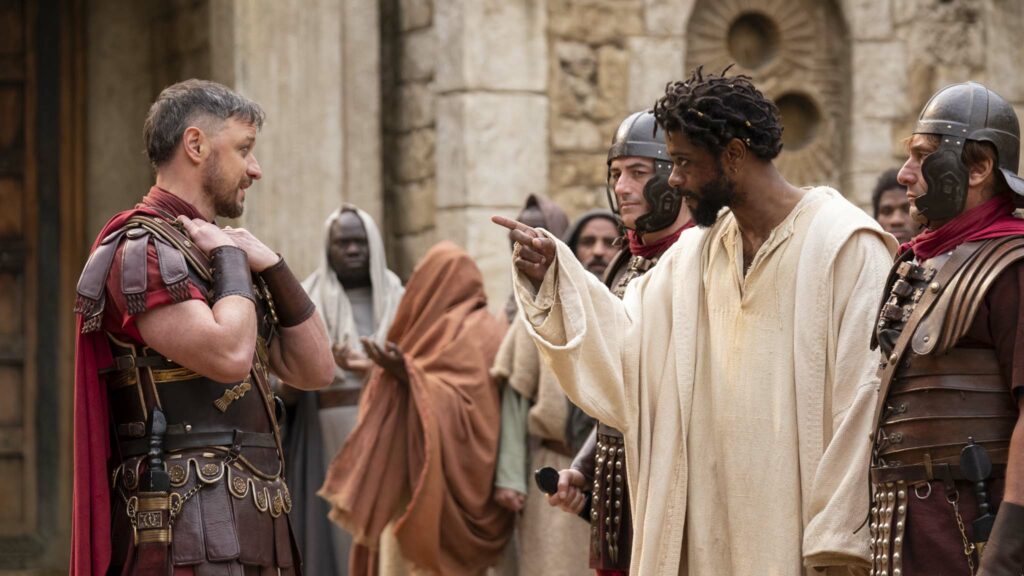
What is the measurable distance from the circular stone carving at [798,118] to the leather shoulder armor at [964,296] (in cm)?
609

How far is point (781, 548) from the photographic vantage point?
14.9 ft

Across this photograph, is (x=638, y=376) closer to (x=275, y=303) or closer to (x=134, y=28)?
(x=275, y=303)

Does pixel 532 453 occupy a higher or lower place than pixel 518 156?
lower

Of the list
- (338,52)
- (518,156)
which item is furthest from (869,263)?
(338,52)

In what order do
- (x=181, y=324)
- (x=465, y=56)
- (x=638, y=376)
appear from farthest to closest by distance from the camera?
(x=465, y=56) → (x=638, y=376) → (x=181, y=324)

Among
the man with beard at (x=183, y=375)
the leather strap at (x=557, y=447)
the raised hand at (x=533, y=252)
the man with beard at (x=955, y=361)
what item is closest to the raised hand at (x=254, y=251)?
the man with beard at (x=183, y=375)

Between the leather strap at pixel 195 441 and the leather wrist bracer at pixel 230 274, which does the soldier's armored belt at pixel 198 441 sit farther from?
the leather wrist bracer at pixel 230 274

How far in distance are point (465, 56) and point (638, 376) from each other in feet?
15.6

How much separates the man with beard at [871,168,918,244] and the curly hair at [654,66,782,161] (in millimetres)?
3165

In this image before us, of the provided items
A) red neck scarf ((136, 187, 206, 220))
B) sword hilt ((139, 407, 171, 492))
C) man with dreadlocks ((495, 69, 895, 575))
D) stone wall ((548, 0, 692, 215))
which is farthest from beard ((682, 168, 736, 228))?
stone wall ((548, 0, 692, 215))

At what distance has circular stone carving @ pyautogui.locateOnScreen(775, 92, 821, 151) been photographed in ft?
33.5

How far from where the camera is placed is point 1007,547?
393cm

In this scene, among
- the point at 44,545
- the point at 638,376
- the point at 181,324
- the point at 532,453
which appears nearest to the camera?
the point at 181,324

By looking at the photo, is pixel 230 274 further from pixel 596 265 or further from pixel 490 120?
pixel 490 120
